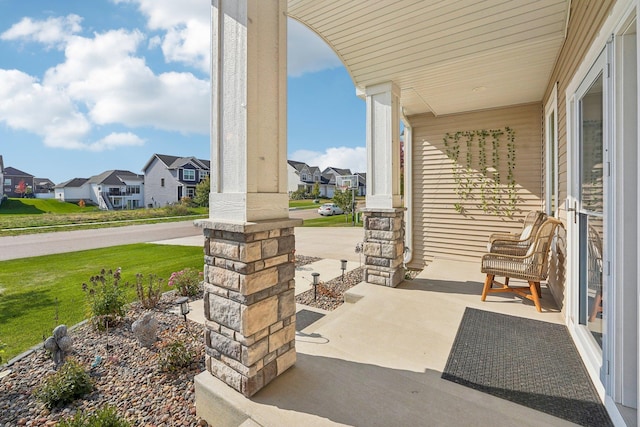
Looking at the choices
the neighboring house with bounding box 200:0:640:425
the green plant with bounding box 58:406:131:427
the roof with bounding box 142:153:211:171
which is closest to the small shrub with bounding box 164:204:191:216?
the roof with bounding box 142:153:211:171

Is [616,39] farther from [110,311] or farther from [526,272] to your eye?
[110,311]

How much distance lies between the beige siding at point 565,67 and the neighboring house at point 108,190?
36315mm

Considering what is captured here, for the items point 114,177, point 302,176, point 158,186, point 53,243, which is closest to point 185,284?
point 53,243

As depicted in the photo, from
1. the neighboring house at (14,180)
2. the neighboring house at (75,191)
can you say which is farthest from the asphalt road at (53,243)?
the neighboring house at (14,180)

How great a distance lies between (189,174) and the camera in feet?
96.0

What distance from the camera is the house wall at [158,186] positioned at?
93.4 feet

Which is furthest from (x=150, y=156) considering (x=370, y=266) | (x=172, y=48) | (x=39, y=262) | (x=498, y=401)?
(x=498, y=401)

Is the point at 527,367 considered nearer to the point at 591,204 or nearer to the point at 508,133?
the point at 591,204

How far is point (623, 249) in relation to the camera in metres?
1.56

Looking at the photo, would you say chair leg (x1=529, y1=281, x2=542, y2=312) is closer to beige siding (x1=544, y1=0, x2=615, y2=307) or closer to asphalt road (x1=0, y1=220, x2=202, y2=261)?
beige siding (x1=544, y1=0, x2=615, y2=307)

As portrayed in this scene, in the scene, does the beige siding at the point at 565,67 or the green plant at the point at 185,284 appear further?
the green plant at the point at 185,284

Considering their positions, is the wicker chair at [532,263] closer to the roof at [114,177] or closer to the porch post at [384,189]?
the porch post at [384,189]

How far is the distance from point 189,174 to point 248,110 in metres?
30.5

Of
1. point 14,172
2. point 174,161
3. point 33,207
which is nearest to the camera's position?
point 33,207
